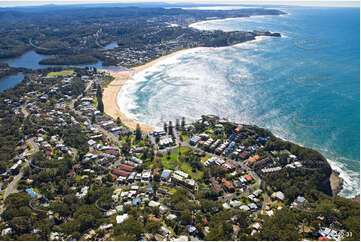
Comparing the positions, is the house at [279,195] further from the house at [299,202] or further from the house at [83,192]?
the house at [83,192]

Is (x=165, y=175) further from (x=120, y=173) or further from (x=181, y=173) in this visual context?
(x=120, y=173)

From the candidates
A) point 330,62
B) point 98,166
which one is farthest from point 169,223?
point 330,62

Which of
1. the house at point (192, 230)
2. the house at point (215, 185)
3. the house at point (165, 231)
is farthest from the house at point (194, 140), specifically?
the house at point (165, 231)

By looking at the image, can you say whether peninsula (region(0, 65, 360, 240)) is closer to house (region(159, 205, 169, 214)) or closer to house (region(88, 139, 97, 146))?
house (region(159, 205, 169, 214))

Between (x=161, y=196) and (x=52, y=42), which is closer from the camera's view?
(x=161, y=196)

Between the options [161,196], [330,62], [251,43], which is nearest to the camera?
[161,196]

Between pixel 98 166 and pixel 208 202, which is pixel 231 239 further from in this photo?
pixel 98 166
